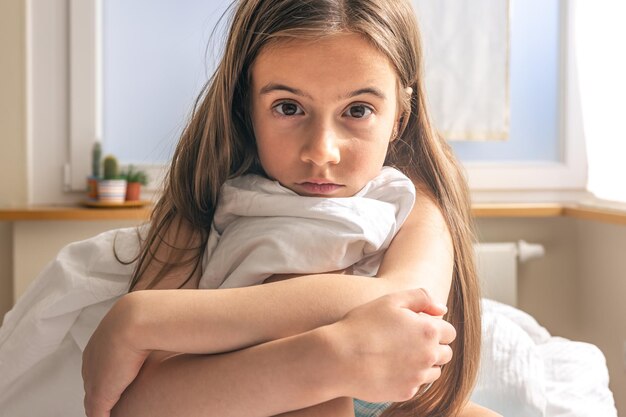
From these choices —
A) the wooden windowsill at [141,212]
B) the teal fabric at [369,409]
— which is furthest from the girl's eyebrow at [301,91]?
the wooden windowsill at [141,212]

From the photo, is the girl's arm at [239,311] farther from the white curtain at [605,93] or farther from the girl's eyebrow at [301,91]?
the white curtain at [605,93]

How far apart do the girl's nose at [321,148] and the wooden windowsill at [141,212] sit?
121 cm

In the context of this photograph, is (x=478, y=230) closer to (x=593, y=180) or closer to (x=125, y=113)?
(x=593, y=180)

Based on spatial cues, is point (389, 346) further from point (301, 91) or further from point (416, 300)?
point (301, 91)

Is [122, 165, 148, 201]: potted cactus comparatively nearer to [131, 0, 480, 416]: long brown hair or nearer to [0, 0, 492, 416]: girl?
[0, 0, 492, 416]: girl

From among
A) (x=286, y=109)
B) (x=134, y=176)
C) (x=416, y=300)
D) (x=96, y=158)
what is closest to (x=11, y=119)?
(x=96, y=158)

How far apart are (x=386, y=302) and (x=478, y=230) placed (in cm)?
177

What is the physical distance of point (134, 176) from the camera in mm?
2328

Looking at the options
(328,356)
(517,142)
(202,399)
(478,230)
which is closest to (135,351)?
(202,399)

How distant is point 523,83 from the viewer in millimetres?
2596

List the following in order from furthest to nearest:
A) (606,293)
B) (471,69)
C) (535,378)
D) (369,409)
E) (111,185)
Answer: (471,69) < (606,293) < (111,185) < (535,378) < (369,409)

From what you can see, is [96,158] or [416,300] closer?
[416,300]

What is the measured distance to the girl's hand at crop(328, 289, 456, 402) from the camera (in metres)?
0.77

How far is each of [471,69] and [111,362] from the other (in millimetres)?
1959
